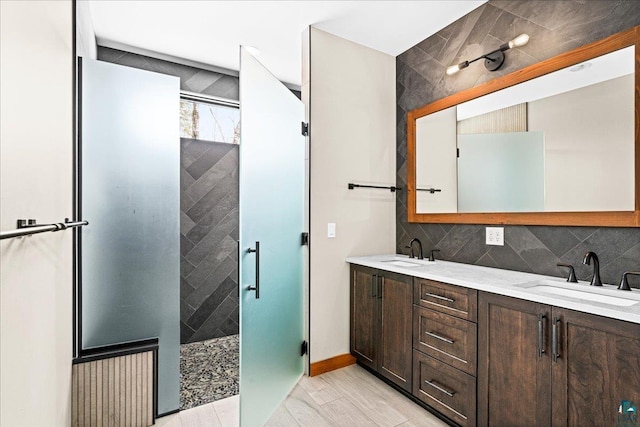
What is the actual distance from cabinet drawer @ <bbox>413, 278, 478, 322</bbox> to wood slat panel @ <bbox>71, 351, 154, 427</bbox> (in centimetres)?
175

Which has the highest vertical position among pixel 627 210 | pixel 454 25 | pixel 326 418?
pixel 454 25

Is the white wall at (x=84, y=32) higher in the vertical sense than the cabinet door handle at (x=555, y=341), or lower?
higher

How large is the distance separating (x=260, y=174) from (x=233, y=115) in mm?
1923

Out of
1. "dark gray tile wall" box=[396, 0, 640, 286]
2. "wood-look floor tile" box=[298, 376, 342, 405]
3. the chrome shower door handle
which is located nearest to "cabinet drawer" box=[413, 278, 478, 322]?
"dark gray tile wall" box=[396, 0, 640, 286]

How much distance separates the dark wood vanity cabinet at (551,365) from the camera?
3.96ft

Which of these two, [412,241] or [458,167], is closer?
[458,167]

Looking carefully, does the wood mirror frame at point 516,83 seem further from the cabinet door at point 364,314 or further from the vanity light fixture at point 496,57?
the cabinet door at point 364,314

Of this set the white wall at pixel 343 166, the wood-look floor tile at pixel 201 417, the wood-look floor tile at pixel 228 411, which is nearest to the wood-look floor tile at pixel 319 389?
Result: the white wall at pixel 343 166

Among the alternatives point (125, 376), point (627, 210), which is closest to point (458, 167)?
point (627, 210)

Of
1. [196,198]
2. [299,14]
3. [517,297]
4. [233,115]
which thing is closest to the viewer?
[517,297]

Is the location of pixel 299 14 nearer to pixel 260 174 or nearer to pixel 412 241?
pixel 260 174

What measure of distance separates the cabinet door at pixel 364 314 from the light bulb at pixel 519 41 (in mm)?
1821

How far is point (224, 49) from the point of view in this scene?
2.97 metres

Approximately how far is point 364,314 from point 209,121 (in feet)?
8.27
